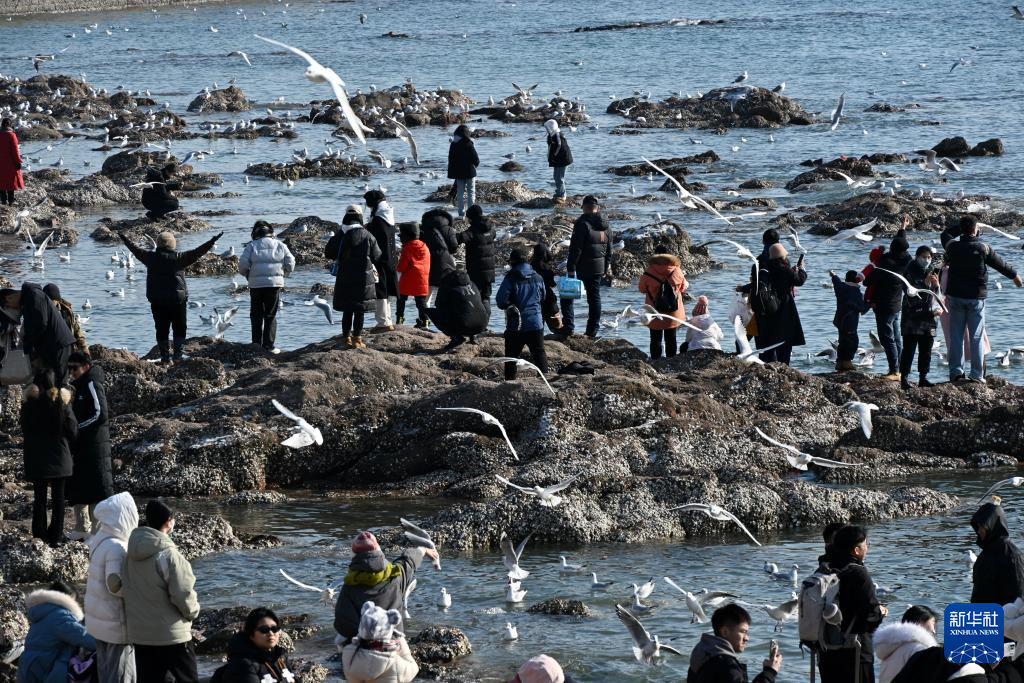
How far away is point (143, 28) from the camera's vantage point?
86.4 m

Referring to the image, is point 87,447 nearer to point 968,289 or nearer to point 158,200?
point 968,289

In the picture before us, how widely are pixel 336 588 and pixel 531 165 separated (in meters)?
28.1

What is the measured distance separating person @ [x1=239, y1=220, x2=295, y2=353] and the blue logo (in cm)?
1071

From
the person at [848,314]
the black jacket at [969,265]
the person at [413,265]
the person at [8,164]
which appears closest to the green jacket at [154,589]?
the person at [413,265]

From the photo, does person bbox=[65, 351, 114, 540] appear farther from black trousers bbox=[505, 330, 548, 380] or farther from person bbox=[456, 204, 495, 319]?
person bbox=[456, 204, 495, 319]

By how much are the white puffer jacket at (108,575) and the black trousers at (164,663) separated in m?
0.13

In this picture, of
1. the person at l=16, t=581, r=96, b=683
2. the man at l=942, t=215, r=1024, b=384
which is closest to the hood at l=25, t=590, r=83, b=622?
the person at l=16, t=581, r=96, b=683

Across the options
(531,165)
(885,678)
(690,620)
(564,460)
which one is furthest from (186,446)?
(531,165)

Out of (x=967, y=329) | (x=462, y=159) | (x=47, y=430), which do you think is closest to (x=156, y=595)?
(x=47, y=430)

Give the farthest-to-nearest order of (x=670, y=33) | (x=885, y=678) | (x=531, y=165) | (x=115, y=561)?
(x=670, y=33) → (x=531, y=165) → (x=115, y=561) → (x=885, y=678)

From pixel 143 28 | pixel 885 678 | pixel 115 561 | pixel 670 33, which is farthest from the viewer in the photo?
pixel 143 28

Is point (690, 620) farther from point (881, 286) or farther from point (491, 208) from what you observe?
point (491, 208)

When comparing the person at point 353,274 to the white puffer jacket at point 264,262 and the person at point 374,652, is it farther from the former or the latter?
the person at point 374,652

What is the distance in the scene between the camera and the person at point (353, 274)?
15438 mm
